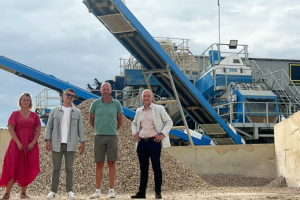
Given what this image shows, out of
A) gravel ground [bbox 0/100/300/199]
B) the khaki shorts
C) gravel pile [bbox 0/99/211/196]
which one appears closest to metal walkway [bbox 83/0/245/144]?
gravel ground [bbox 0/100/300/199]

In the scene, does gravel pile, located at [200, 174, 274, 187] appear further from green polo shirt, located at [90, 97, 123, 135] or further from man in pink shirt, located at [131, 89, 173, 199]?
green polo shirt, located at [90, 97, 123, 135]

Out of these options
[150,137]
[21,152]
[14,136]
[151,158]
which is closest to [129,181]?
[151,158]

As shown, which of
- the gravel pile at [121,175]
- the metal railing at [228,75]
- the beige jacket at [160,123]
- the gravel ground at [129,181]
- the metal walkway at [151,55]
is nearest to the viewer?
the beige jacket at [160,123]

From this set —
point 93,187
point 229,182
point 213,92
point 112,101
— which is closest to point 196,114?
point 213,92

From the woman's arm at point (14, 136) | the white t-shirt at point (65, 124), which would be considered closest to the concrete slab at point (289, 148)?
the white t-shirt at point (65, 124)

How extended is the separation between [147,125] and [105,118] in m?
0.58

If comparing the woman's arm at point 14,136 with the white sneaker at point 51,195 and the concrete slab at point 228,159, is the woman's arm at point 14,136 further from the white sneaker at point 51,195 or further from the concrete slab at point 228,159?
the concrete slab at point 228,159

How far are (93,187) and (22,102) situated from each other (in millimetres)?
2171

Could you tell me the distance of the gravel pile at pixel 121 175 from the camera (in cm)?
704

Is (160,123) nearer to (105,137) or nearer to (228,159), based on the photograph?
(105,137)

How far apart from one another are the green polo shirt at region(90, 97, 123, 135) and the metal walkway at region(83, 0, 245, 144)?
15.0 feet

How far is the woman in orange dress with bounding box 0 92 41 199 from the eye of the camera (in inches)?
215

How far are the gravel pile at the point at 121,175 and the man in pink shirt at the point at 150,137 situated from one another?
161 centimetres

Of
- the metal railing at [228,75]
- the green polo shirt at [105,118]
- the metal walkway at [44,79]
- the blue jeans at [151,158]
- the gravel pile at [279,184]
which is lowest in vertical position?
the gravel pile at [279,184]
